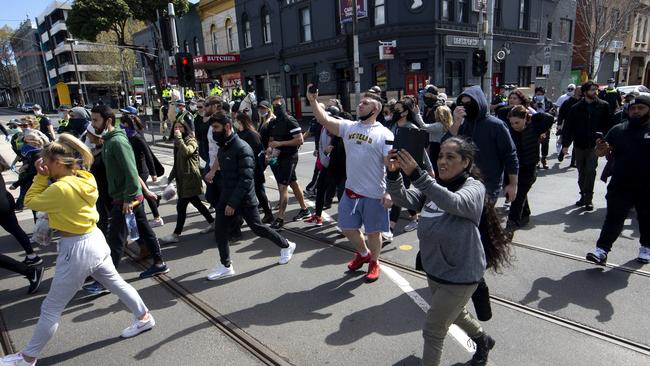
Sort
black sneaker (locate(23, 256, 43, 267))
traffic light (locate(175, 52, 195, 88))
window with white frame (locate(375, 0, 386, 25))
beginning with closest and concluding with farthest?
black sneaker (locate(23, 256, 43, 267)) → traffic light (locate(175, 52, 195, 88)) → window with white frame (locate(375, 0, 386, 25))

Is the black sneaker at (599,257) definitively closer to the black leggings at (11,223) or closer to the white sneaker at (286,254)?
the white sneaker at (286,254)

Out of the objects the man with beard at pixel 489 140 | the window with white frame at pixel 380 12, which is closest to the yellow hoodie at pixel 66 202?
the man with beard at pixel 489 140

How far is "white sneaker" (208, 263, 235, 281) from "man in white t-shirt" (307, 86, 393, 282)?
1.40 m

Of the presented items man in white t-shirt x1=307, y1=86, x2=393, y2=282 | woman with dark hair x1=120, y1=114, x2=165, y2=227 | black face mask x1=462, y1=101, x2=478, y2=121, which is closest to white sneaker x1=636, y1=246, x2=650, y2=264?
black face mask x1=462, y1=101, x2=478, y2=121

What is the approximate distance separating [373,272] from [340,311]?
0.74 meters

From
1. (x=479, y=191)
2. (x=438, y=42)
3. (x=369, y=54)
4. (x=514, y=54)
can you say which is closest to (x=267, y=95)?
(x=369, y=54)

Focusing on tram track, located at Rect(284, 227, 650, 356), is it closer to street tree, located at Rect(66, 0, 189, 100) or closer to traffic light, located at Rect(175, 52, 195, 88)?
traffic light, located at Rect(175, 52, 195, 88)

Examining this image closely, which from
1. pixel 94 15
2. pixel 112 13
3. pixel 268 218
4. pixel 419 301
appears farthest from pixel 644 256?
pixel 94 15

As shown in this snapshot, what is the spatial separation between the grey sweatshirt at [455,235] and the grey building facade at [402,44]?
42.7ft

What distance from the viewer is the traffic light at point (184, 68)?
12766mm

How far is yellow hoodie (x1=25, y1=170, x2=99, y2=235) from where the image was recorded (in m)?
2.94

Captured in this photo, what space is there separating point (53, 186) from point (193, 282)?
6.60ft

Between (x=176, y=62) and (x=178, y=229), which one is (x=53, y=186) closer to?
(x=178, y=229)

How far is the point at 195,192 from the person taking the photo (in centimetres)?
586
